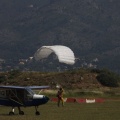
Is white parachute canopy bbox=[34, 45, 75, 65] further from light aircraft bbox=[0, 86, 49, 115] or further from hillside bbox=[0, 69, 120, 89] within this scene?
light aircraft bbox=[0, 86, 49, 115]

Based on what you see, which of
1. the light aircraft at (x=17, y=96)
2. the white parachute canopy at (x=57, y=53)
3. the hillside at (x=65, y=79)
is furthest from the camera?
the white parachute canopy at (x=57, y=53)

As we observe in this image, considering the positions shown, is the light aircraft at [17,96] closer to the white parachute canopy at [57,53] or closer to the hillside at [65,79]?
the hillside at [65,79]

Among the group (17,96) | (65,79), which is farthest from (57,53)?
(17,96)

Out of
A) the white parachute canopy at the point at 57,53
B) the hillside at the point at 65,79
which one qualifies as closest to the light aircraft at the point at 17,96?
the hillside at the point at 65,79

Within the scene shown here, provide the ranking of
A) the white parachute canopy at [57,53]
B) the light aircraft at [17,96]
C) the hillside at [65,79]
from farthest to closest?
1. the white parachute canopy at [57,53]
2. the hillside at [65,79]
3. the light aircraft at [17,96]

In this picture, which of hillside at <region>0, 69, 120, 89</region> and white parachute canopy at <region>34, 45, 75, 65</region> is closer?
hillside at <region>0, 69, 120, 89</region>

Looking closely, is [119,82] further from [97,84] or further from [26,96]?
[26,96]

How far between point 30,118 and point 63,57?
10803 cm

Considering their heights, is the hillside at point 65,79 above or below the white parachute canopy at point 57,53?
below

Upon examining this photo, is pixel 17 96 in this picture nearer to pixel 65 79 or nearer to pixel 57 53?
pixel 65 79

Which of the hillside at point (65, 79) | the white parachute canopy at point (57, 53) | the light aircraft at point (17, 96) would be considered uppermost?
the white parachute canopy at point (57, 53)

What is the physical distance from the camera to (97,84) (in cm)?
9756

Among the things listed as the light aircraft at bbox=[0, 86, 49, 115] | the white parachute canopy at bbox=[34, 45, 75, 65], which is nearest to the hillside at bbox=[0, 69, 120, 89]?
the white parachute canopy at bbox=[34, 45, 75, 65]

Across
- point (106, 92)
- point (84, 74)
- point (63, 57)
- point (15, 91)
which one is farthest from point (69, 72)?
point (15, 91)
